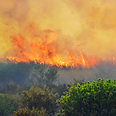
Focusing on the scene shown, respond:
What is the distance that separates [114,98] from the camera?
89.6 ft

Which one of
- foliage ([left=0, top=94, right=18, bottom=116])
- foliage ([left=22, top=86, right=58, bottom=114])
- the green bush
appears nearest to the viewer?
the green bush

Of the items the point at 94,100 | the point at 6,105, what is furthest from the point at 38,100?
the point at 6,105

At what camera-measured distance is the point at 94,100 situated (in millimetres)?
28328

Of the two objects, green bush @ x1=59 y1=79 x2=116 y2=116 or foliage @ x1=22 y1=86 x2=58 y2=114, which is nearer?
green bush @ x1=59 y1=79 x2=116 y2=116

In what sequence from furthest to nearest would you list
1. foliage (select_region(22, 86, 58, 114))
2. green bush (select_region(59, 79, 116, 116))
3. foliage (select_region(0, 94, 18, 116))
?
foliage (select_region(0, 94, 18, 116)) < foliage (select_region(22, 86, 58, 114)) < green bush (select_region(59, 79, 116, 116))

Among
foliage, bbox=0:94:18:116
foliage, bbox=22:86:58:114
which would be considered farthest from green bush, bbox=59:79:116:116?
foliage, bbox=0:94:18:116

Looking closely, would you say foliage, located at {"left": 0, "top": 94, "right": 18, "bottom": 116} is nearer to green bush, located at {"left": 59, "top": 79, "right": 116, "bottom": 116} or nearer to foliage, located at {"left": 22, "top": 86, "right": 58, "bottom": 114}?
foliage, located at {"left": 22, "top": 86, "right": 58, "bottom": 114}

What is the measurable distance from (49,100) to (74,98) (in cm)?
948

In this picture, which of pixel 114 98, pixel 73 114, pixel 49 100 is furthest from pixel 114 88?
pixel 49 100

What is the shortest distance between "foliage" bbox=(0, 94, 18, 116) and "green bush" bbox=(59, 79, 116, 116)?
81.1 feet

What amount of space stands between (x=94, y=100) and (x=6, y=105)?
103ft

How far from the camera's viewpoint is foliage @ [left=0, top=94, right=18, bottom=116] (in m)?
49.0

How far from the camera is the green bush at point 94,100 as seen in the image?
91.5 ft

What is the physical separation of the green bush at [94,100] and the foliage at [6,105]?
24.7 meters
